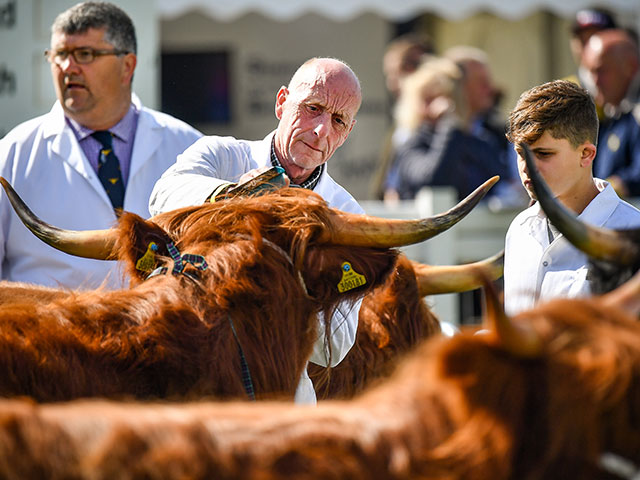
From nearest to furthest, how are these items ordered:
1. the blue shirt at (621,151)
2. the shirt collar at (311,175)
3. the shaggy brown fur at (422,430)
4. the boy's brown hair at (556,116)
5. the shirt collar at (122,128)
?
the shaggy brown fur at (422,430), the boy's brown hair at (556,116), the shirt collar at (311,175), the shirt collar at (122,128), the blue shirt at (621,151)

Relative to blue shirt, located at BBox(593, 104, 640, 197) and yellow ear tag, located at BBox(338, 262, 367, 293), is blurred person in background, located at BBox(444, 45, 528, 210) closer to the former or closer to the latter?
blue shirt, located at BBox(593, 104, 640, 197)

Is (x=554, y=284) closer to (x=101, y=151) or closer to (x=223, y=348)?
(x=223, y=348)

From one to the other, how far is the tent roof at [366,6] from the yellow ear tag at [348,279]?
6.33m

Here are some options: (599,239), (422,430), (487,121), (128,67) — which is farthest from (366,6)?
(422,430)

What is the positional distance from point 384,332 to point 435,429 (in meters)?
2.82

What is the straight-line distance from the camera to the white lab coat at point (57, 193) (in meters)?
4.92

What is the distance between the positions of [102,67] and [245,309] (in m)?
2.60

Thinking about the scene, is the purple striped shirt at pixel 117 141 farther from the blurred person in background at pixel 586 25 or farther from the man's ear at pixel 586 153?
the blurred person in background at pixel 586 25

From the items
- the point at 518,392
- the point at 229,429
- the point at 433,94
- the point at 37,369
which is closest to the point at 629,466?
the point at 518,392

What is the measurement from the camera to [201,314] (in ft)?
9.70

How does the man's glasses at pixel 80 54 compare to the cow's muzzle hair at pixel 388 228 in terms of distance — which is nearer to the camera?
the cow's muzzle hair at pixel 388 228

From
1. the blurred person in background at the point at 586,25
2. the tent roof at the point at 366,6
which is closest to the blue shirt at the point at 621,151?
the blurred person in background at the point at 586,25

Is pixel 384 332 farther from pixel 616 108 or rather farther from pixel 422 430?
pixel 616 108

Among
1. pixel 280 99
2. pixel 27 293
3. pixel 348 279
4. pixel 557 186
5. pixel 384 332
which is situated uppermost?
pixel 280 99
